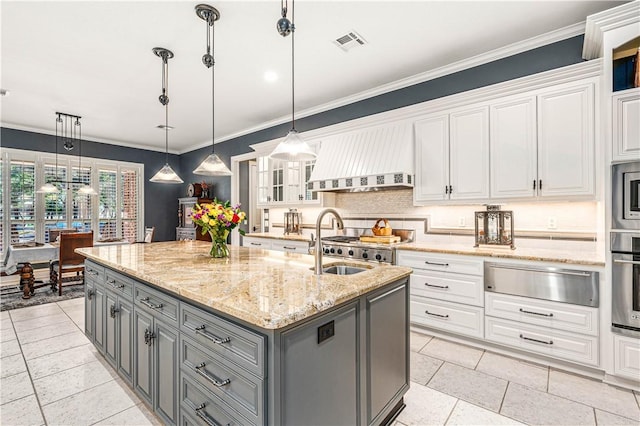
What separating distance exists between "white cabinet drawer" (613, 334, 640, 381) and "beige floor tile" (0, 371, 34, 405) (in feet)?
14.0

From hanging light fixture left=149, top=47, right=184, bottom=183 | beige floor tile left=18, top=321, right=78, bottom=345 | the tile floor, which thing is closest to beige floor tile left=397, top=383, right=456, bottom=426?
the tile floor

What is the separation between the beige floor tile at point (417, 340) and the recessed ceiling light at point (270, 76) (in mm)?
3299

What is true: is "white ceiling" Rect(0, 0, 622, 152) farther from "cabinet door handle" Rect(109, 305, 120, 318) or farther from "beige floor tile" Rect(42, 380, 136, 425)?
"beige floor tile" Rect(42, 380, 136, 425)

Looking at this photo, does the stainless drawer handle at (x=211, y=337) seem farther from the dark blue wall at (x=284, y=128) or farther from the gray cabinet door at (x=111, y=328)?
the dark blue wall at (x=284, y=128)

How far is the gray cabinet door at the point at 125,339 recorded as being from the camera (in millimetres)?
2107

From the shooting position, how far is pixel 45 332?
3.35 m

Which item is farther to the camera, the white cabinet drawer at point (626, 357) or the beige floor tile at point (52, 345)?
the beige floor tile at point (52, 345)

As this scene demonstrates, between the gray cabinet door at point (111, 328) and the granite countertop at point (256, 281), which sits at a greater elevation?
the granite countertop at point (256, 281)

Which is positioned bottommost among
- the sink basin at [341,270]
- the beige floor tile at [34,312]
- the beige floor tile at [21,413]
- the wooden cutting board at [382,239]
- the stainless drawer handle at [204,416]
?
the beige floor tile at [21,413]

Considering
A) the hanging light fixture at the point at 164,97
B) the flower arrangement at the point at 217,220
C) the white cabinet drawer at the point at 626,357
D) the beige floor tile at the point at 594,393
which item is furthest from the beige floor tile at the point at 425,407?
the hanging light fixture at the point at 164,97

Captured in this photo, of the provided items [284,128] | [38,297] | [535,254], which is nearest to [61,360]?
[38,297]

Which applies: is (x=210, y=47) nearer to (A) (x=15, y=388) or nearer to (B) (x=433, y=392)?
(A) (x=15, y=388)

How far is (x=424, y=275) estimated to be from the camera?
317cm

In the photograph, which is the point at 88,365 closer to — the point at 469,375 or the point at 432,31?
the point at 469,375
